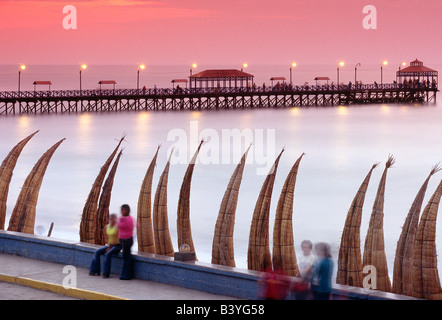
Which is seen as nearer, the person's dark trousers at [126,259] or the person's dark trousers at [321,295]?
the person's dark trousers at [321,295]

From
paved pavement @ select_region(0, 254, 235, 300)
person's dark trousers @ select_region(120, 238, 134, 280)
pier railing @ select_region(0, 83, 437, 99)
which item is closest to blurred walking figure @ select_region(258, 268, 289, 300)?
paved pavement @ select_region(0, 254, 235, 300)

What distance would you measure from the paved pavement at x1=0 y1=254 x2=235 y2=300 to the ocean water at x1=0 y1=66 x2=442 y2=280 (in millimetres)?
15786

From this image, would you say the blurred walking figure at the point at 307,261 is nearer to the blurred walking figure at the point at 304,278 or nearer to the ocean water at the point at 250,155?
the blurred walking figure at the point at 304,278

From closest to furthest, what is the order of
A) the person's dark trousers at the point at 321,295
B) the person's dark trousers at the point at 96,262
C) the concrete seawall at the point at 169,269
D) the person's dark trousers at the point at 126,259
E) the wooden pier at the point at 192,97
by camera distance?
the person's dark trousers at the point at 321,295
the concrete seawall at the point at 169,269
the person's dark trousers at the point at 126,259
the person's dark trousers at the point at 96,262
the wooden pier at the point at 192,97

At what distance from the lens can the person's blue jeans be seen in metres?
14.1

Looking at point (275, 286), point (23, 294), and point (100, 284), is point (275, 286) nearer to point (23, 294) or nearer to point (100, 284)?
point (100, 284)

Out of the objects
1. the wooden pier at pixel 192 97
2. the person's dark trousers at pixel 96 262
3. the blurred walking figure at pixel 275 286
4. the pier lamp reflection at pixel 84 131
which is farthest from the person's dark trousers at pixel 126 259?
the wooden pier at pixel 192 97

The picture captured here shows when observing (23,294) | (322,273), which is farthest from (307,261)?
(23,294)

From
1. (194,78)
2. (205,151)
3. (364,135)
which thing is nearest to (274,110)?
(194,78)

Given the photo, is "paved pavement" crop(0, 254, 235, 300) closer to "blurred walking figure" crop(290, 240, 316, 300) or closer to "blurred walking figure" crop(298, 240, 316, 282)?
"blurred walking figure" crop(290, 240, 316, 300)

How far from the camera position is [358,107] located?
126 metres

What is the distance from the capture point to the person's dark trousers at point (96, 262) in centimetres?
1423

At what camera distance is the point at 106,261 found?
14117mm
